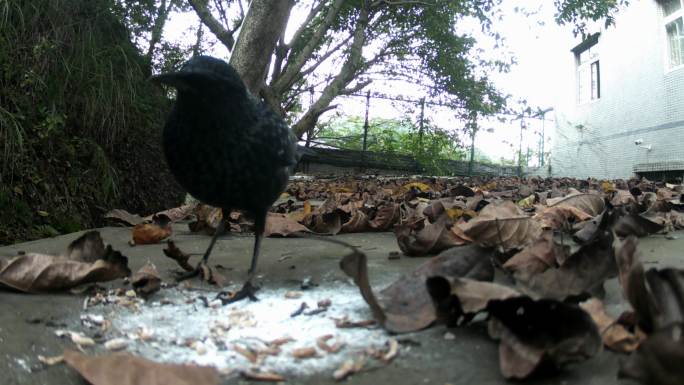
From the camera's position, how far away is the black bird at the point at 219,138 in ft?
5.90

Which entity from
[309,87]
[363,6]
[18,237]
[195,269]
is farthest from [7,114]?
[309,87]

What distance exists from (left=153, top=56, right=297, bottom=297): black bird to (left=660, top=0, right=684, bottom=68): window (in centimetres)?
1117

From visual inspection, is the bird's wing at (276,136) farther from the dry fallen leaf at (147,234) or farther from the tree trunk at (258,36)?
the tree trunk at (258,36)

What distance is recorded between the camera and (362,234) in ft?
9.29

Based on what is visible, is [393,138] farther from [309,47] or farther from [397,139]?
[309,47]

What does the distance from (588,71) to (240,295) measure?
1570 cm

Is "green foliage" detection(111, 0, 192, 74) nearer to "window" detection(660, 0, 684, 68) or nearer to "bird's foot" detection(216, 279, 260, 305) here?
"bird's foot" detection(216, 279, 260, 305)

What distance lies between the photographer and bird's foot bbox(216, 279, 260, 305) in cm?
158

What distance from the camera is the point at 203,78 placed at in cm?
177

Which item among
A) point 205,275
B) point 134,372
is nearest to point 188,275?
point 205,275

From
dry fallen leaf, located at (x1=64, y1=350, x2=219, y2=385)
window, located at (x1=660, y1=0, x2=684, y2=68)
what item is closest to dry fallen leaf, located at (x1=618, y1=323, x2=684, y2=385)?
dry fallen leaf, located at (x1=64, y1=350, x2=219, y2=385)

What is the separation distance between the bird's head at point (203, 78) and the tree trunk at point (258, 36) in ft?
8.30

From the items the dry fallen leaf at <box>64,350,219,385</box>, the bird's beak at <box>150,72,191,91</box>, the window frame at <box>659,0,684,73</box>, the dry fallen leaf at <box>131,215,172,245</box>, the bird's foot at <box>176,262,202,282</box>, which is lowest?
the dry fallen leaf at <box>64,350,219,385</box>

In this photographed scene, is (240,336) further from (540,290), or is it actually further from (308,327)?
(540,290)
